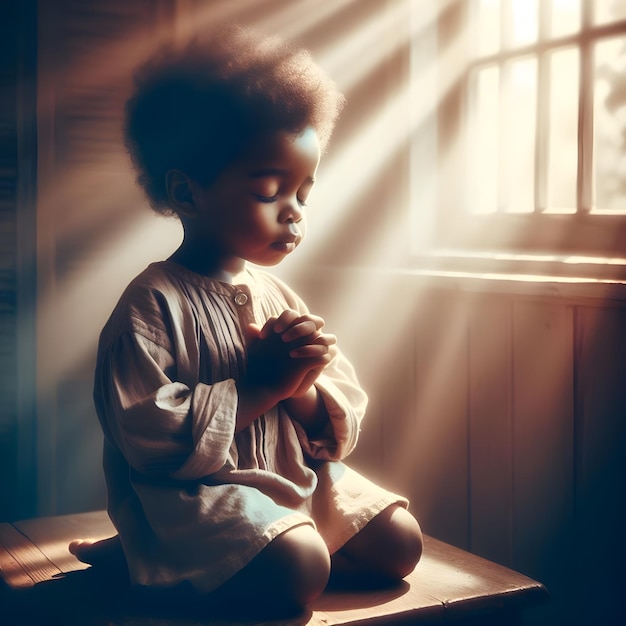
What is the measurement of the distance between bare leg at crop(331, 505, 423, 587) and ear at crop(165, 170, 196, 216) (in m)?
0.46

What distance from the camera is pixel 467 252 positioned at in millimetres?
1766

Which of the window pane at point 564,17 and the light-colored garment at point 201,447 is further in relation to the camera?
the window pane at point 564,17

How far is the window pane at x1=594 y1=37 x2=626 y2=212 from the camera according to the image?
59.2 inches

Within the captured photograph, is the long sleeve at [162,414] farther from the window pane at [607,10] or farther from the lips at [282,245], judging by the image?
the window pane at [607,10]

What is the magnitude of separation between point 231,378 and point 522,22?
3.30 feet

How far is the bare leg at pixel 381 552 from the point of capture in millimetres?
1125

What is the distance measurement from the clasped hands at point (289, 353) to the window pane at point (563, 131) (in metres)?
0.72

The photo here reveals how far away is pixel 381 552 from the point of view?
112cm

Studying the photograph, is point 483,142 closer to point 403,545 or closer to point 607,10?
point 607,10

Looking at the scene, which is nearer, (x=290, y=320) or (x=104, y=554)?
(x=290, y=320)

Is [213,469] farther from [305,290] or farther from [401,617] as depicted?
[305,290]

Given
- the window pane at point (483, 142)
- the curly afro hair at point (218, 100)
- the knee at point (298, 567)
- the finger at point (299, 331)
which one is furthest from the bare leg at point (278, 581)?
the window pane at point (483, 142)

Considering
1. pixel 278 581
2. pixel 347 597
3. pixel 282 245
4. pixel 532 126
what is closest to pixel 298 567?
pixel 278 581

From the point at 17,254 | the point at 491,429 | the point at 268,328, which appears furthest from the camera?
the point at 17,254
